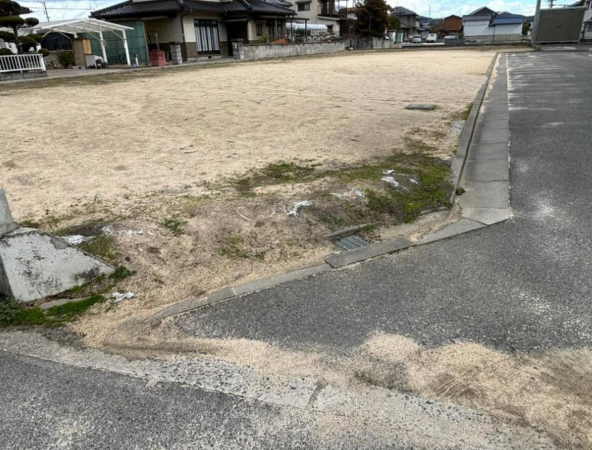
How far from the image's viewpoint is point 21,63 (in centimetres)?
1848

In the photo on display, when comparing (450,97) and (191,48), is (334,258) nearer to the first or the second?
(450,97)

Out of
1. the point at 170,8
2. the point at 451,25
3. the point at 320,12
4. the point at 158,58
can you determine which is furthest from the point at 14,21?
the point at 451,25

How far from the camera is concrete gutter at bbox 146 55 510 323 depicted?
3.08 m

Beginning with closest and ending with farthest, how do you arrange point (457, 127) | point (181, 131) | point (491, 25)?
point (457, 127) → point (181, 131) → point (491, 25)

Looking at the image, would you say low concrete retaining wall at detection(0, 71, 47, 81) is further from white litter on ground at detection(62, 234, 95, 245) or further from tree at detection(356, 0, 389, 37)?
tree at detection(356, 0, 389, 37)

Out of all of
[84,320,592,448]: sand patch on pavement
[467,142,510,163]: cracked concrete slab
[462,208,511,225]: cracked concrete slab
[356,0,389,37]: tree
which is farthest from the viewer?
[356,0,389,37]: tree

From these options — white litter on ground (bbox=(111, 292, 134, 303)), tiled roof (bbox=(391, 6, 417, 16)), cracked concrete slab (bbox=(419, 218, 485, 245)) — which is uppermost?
tiled roof (bbox=(391, 6, 417, 16))

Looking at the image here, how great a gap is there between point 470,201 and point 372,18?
155ft

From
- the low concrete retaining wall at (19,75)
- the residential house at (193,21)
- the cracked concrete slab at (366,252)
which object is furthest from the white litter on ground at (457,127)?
the residential house at (193,21)

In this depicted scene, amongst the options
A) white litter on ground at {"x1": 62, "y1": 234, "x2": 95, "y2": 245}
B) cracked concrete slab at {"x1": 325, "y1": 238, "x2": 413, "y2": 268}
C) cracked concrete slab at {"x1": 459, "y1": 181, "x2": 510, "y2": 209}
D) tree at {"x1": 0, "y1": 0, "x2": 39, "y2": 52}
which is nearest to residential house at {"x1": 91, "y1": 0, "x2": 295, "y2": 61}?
tree at {"x1": 0, "y1": 0, "x2": 39, "y2": 52}

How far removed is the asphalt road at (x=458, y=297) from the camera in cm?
257

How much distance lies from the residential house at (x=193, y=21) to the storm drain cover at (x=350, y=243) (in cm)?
2610

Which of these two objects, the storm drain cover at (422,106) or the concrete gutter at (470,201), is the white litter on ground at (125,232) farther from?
the storm drain cover at (422,106)

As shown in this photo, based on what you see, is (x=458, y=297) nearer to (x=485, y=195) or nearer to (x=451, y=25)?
(x=485, y=195)
